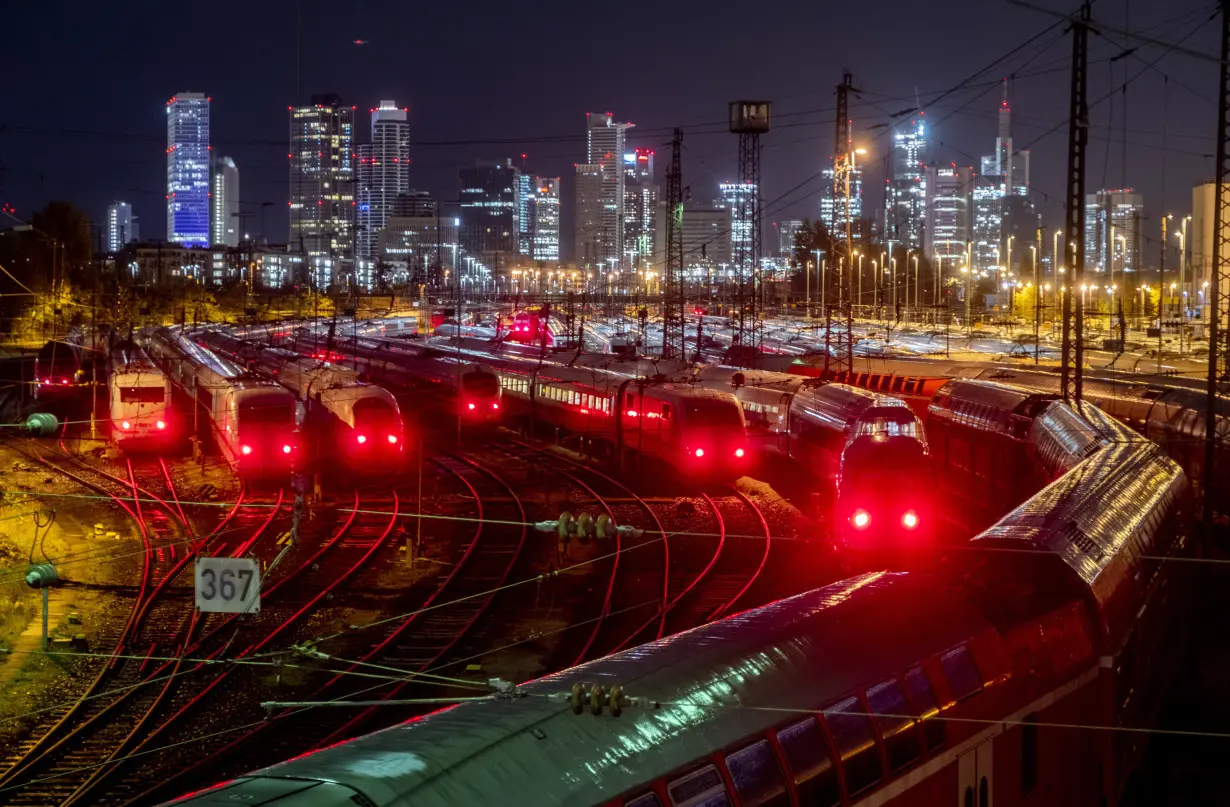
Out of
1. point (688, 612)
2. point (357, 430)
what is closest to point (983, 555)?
point (688, 612)

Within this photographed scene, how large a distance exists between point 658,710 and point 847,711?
52.8 inches

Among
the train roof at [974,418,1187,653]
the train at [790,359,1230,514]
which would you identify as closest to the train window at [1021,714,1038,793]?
the train roof at [974,418,1187,653]

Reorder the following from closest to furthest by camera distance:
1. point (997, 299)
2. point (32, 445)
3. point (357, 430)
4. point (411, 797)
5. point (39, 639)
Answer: point (411, 797) < point (39, 639) < point (357, 430) < point (32, 445) < point (997, 299)

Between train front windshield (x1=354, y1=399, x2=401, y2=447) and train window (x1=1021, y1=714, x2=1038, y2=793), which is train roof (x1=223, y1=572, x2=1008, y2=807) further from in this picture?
train front windshield (x1=354, y1=399, x2=401, y2=447)

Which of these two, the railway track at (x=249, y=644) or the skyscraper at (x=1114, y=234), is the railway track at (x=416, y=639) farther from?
the skyscraper at (x=1114, y=234)

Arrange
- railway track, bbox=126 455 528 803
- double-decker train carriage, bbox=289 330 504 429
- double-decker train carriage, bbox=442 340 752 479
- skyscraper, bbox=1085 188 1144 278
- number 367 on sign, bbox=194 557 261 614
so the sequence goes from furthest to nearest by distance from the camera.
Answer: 1. skyscraper, bbox=1085 188 1144 278
2. double-decker train carriage, bbox=289 330 504 429
3. double-decker train carriage, bbox=442 340 752 479
4. railway track, bbox=126 455 528 803
5. number 367 on sign, bbox=194 557 261 614

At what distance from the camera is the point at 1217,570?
1781 centimetres

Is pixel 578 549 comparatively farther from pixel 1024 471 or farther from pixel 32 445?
pixel 32 445

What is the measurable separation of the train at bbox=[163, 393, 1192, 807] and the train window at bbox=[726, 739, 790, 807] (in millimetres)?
11

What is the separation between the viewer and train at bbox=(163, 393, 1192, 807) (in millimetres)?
5371

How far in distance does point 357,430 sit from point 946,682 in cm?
2382

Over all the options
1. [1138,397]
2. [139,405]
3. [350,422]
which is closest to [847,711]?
[1138,397]

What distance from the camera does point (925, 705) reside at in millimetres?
7215

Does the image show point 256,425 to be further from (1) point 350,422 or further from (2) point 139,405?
(2) point 139,405
